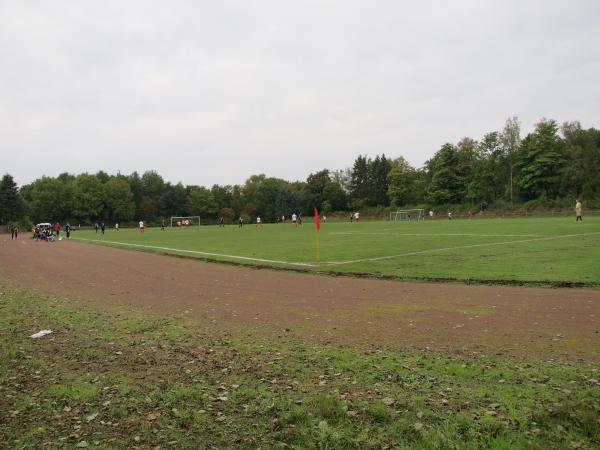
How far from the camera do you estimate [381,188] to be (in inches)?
4948

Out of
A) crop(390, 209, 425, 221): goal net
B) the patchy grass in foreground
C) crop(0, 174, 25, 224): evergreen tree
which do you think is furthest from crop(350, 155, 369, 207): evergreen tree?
the patchy grass in foreground

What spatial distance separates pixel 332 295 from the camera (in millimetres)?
12133

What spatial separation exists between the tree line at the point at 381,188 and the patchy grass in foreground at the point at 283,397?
7636cm

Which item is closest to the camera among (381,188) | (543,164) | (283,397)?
(283,397)

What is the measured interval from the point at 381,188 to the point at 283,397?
12294 centimetres

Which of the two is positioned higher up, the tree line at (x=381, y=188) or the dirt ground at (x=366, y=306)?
the tree line at (x=381, y=188)

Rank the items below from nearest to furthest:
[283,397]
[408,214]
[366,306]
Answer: [283,397]
[366,306]
[408,214]

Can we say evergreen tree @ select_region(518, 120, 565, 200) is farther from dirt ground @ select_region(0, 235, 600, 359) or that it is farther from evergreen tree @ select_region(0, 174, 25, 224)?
evergreen tree @ select_region(0, 174, 25, 224)

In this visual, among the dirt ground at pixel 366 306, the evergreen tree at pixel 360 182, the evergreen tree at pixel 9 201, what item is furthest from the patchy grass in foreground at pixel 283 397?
the evergreen tree at pixel 360 182

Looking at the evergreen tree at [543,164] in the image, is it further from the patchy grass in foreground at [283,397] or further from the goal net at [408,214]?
the patchy grass in foreground at [283,397]

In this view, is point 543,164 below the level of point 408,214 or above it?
above

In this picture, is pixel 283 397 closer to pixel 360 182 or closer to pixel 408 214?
pixel 408 214

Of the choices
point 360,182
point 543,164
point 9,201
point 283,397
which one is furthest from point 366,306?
point 360,182

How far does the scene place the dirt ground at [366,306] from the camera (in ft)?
24.9
